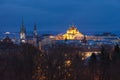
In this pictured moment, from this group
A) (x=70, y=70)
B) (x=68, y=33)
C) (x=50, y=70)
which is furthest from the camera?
(x=68, y=33)

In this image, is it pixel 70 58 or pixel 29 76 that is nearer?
pixel 29 76

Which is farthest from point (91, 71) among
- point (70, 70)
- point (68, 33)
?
point (68, 33)

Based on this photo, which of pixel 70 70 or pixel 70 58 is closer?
pixel 70 70

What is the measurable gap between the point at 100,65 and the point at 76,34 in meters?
108

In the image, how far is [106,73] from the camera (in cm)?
4206

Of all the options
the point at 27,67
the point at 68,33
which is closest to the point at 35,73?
the point at 27,67

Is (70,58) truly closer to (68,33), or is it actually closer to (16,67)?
(16,67)

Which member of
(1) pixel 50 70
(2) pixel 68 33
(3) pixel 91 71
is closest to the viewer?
(1) pixel 50 70

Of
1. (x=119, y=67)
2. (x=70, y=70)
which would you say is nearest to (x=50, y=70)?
(x=70, y=70)

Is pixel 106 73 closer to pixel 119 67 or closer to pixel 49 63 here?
pixel 119 67

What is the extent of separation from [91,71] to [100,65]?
112 centimetres

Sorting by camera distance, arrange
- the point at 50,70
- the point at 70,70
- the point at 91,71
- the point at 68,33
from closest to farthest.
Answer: the point at 50,70
the point at 70,70
the point at 91,71
the point at 68,33

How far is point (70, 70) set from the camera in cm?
4038

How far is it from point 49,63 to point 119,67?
5770 millimetres
